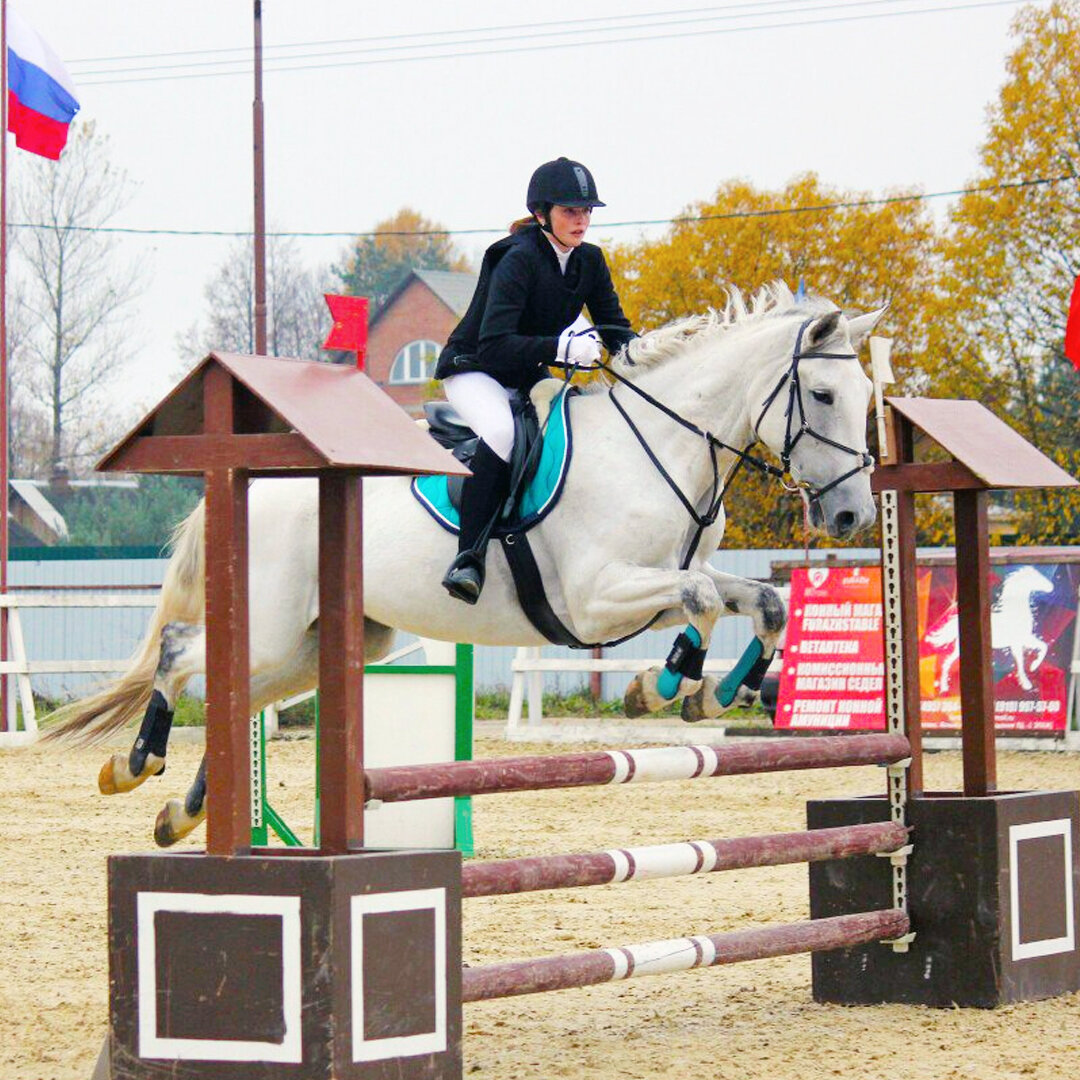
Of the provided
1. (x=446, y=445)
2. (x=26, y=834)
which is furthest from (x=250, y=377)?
(x=26, y=834)

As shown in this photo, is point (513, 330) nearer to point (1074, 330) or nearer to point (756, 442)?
point (756, 442)

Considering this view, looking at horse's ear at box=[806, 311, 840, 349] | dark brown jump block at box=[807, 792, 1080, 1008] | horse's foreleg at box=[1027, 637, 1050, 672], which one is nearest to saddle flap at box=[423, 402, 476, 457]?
horse's ear at box=[806, 311, 840, 349]

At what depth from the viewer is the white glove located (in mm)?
5227

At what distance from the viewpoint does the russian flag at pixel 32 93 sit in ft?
48.5

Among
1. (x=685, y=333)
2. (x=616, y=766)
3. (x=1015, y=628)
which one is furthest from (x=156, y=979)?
(x=1015, y=628)

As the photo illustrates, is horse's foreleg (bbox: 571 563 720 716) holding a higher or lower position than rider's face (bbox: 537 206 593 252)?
lower

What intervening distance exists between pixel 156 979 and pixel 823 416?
2490 mm

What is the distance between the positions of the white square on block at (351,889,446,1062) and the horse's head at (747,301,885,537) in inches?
71.6

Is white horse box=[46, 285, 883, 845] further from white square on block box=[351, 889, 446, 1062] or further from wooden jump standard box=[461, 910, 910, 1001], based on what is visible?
white square on block box=[351, 889, 446, 1062]

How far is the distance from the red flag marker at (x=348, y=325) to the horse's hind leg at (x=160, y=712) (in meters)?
0.97

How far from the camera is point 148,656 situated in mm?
5945

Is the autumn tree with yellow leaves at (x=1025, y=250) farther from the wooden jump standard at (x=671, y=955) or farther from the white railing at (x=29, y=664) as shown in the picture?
the wooden jump standard at (x=671, y=955)

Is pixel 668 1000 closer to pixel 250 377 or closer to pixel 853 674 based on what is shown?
pixel 250 377

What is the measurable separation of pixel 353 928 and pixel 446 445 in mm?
2267
